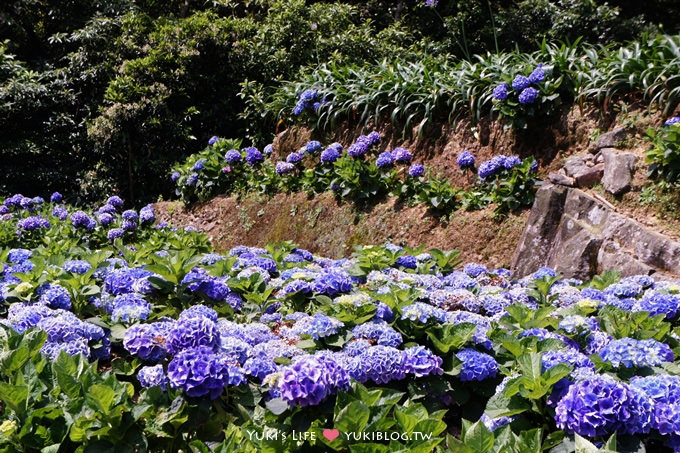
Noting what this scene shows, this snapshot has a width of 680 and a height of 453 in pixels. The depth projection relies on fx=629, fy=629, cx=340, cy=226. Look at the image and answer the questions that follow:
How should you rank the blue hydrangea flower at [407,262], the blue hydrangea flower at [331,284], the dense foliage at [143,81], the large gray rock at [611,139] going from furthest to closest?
the dense foliage at [143,81] < the large gray rock at [611,139] < the blue hydrangea flower at [407,262] < the blue hydrangea flower at [331,284]

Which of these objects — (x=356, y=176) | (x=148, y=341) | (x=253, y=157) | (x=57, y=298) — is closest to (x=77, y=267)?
(x=57, y=298)

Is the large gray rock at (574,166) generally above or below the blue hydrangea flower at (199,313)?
below

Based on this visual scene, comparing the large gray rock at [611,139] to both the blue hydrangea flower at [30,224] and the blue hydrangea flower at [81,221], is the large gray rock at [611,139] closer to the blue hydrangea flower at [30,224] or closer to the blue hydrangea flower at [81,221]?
the blue hydrangea flower at [81,221]

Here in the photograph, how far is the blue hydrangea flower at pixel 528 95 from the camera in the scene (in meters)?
5.73

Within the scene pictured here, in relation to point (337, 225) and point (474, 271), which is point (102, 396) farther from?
point (337, 225)

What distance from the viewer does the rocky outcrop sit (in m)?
4.34

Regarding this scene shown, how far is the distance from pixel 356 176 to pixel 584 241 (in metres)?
2.59

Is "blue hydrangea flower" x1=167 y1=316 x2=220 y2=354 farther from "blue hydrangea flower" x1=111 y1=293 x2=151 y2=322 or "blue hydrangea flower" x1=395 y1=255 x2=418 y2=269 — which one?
"blue hydrangea flower" x1=395 y1=255 x2=418 y2=269

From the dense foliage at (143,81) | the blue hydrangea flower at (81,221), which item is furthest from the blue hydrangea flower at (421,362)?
the dense foliage at (143,81)

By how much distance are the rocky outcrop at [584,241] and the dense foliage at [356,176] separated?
1.54 ft

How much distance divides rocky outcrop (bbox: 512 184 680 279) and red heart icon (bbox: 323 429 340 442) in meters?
3.29

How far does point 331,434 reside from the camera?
1722mm

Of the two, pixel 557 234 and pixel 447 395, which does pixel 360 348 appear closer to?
pixel 447 395

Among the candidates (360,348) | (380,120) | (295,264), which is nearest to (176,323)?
(360,348)
